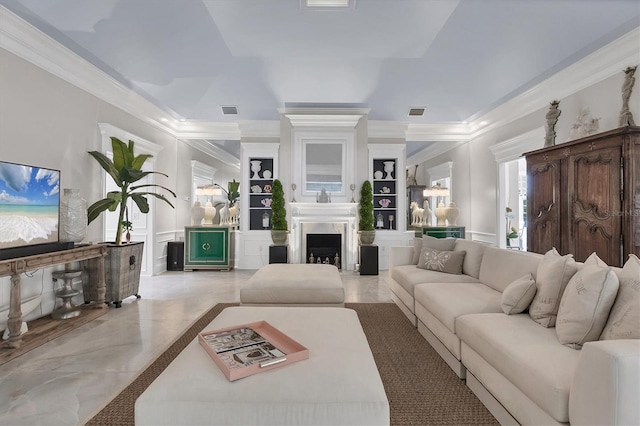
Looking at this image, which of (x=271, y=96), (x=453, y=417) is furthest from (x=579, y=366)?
(x=271, y=96)

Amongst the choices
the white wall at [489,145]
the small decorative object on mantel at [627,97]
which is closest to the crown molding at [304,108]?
the white wall at [489,145]

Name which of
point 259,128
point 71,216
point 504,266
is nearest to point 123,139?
point 71,216

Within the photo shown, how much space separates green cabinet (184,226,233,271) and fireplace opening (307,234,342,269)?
163cm

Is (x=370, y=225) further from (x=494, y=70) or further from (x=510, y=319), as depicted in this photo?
(x=510, y=319)

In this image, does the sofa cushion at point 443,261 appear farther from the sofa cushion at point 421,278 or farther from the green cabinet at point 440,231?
the green cabinet at point 440,231

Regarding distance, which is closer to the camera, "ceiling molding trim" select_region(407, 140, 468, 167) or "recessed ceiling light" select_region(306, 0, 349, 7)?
"recessed ceiling light" select_region(306, 0, 349, 7)

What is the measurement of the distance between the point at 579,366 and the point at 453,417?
0.79 meters

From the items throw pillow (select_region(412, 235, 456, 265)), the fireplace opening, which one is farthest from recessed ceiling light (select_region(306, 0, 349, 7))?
the fireplace opening

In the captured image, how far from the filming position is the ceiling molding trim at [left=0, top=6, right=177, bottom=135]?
293cm

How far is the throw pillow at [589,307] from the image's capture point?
1494 mm

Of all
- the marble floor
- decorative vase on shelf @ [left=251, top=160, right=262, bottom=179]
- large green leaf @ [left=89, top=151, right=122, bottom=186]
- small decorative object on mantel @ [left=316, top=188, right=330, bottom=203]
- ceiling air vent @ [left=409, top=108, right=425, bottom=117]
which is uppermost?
ceiling air vent @ [left=409, top=108, right=425, bottom=117]

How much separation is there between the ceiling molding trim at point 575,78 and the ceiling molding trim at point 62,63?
590 centimetres

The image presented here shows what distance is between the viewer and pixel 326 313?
215 centimetres

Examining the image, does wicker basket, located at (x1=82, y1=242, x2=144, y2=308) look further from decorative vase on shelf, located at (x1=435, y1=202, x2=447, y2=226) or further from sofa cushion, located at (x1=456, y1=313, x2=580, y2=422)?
decorative vase on shelf, located at (x1=435, y1=202, x2=447, y2=226)
